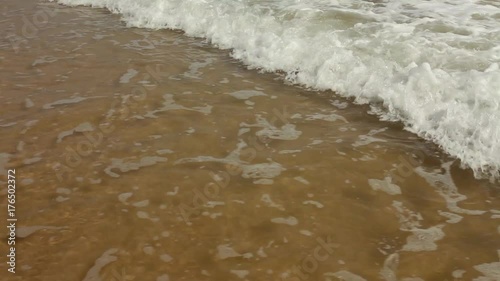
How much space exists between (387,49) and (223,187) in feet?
12.2

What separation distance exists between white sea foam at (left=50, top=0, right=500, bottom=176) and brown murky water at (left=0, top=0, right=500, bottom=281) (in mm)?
352

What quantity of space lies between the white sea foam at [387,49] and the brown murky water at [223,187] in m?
0.35

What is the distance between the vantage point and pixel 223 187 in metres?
4.32

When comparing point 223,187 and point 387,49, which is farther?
point 387,49

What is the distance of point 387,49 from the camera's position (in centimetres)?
678

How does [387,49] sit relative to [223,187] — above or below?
above

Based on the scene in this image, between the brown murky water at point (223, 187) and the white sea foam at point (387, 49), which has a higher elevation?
the white sea foam at point (387, 49)

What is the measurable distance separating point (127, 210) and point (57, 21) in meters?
7.13

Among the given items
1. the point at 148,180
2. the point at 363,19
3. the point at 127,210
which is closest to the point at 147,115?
the point at 148,180

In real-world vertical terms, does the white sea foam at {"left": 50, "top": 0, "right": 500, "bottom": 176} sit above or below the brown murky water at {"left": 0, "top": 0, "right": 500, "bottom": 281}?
above

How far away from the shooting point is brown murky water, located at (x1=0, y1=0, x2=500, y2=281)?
342 centimetres

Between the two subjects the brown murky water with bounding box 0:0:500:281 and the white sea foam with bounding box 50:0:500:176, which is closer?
the brown murky water with bounding box 0:0:500:281

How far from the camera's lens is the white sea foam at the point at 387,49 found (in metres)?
5.20

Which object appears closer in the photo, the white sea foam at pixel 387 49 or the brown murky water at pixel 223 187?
the brown murky water at pixel 223 187
